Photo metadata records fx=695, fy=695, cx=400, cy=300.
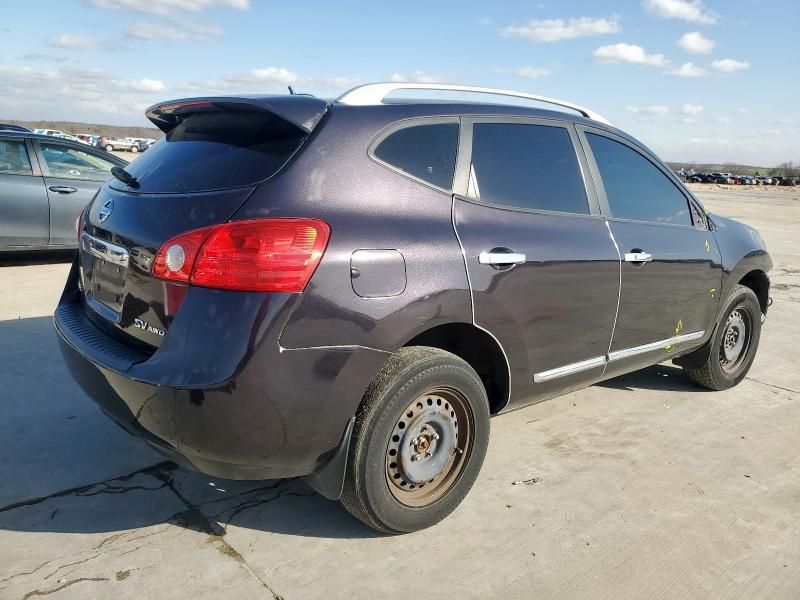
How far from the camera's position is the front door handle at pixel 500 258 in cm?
304

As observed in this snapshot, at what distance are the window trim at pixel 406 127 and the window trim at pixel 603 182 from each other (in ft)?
3.32

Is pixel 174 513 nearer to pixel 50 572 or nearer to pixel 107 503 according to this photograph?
pixel 107 503

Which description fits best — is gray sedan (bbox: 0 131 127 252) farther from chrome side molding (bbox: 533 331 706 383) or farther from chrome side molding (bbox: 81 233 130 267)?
chrome side molding (bbox: 533 331 706 383)

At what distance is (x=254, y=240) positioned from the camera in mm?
2463

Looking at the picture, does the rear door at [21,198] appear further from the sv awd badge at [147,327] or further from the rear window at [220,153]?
the sv awd badge at [147,327]

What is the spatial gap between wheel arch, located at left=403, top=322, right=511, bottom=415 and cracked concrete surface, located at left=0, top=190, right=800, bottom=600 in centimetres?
50

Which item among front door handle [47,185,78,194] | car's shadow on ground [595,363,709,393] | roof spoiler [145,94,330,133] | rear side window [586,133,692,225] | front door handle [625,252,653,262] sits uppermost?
roof spoiler [145,94,330,133]

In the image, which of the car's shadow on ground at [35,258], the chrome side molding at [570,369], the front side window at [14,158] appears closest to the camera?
the chrome side molding at [570,369]

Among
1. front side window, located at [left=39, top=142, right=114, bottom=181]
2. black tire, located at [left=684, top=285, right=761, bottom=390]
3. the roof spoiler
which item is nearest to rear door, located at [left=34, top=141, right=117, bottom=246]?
front side window, located at [left=39, top=142, right=114, bottom=181]

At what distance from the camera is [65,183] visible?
27.4ft

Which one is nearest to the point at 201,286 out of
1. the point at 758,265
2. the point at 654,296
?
the point at 654,296

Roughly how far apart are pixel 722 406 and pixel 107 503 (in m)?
3.92

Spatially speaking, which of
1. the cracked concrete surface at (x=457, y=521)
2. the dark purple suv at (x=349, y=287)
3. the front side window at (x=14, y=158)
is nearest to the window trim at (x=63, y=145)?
the front side window at (x=14, y=158)

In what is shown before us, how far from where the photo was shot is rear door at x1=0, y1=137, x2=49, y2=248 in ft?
26.0
